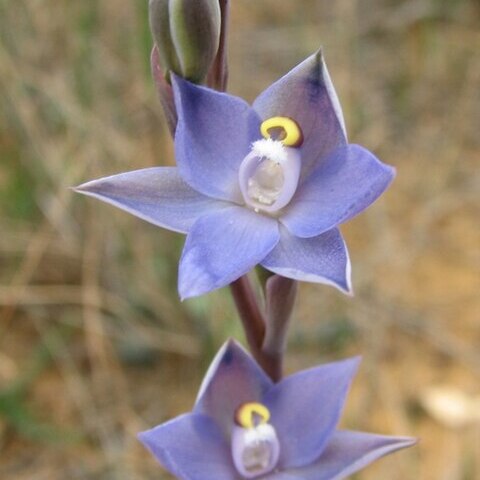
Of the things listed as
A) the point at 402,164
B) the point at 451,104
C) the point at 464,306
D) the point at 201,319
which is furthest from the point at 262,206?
the point at 451,104

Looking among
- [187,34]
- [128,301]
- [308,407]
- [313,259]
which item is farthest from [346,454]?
[128,301]

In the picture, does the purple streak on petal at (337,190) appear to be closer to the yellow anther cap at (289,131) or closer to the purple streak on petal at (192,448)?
the yellow anther cap at (289,131)

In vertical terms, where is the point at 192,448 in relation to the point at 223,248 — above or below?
below

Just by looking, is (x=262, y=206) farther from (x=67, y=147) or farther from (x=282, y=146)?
(x=67, y=147)

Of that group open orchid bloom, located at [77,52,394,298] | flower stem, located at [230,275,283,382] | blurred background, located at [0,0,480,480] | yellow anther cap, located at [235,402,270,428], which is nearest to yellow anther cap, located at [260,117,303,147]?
open orchid bloom, located at [77,52,394,298]

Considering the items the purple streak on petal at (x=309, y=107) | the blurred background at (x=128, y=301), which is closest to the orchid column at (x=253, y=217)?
the purple streak on petal at (x=309, y=107)

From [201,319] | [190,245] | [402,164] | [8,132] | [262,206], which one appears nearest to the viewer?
[190,245]

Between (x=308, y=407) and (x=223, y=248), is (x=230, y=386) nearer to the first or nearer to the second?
(x=308, y=407)
